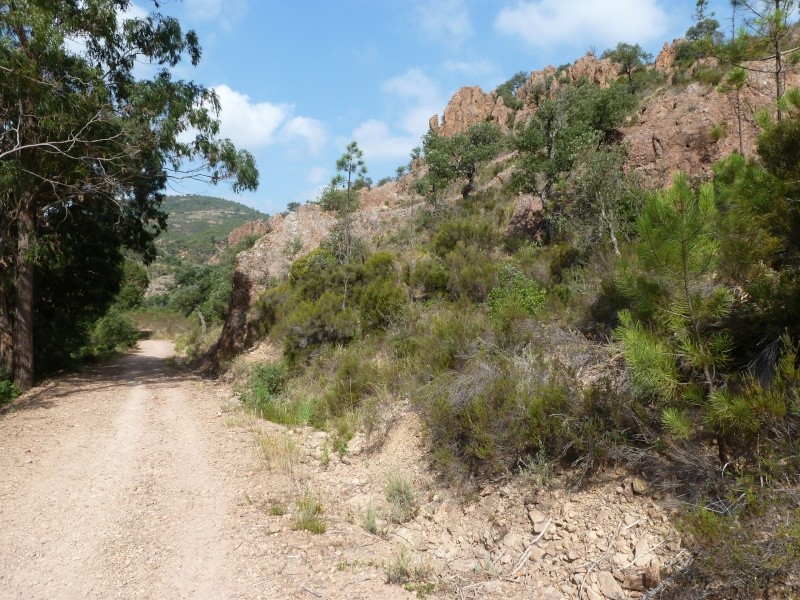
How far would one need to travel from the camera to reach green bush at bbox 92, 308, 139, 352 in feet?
80.8

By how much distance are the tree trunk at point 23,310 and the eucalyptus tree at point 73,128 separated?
2cm

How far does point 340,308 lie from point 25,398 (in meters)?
6.52

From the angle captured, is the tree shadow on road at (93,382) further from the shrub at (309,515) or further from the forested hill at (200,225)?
the forested hill at (200,225)

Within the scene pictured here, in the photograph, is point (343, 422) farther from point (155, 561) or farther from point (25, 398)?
point (25, 398)

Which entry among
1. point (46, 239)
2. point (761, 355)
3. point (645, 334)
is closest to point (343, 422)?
point (645, 334)

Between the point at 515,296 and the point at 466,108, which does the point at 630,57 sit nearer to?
the point at 466,108

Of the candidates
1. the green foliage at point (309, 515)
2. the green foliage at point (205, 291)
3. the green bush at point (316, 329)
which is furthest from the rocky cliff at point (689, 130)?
the green foliage at point (205, 291)

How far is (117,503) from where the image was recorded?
4.73 metres

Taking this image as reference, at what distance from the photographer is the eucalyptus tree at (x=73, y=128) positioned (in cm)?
892

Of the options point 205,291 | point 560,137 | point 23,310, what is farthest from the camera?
point 205,291

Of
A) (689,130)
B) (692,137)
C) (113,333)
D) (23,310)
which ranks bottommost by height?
(113,333)

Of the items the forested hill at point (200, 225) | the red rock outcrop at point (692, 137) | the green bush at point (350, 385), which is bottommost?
the green bush at point (350, 385)

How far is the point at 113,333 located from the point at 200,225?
102636 mm

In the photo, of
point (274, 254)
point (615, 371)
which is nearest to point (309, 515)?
point (615, 371)
